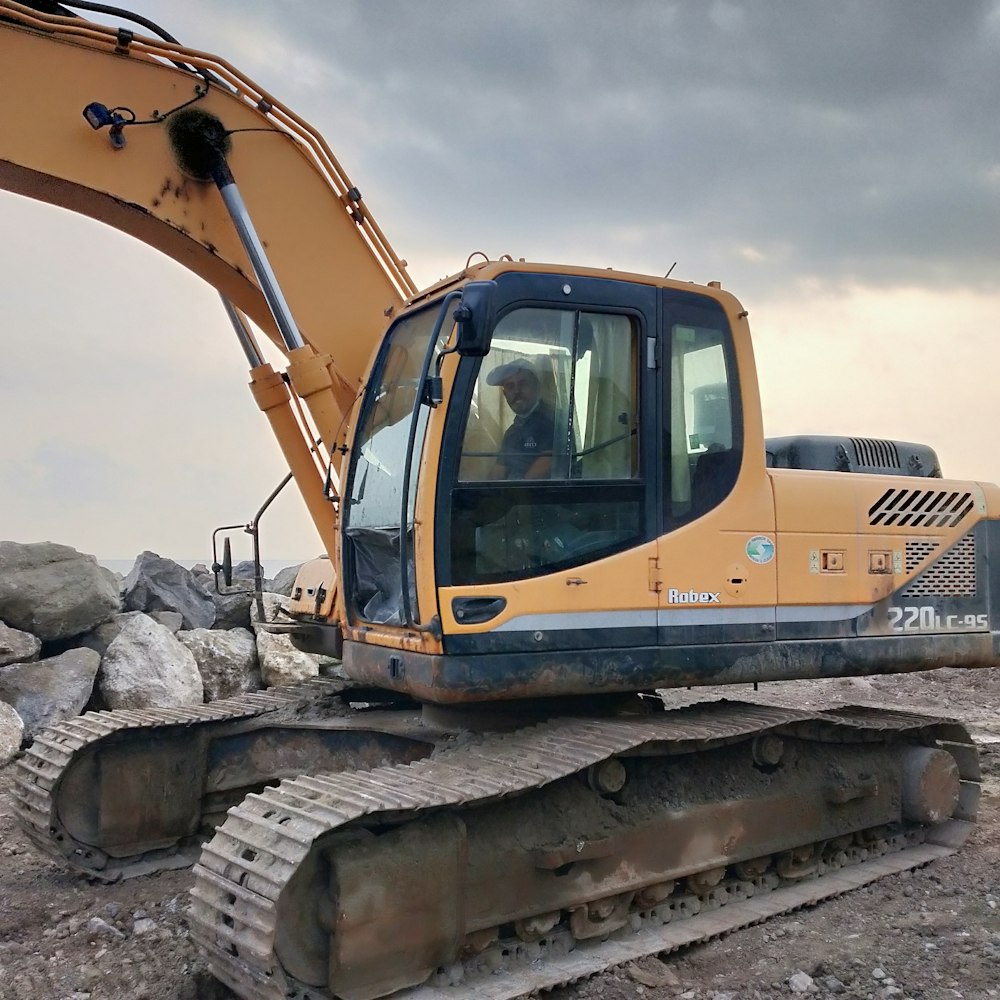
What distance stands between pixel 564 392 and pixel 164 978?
293 cm

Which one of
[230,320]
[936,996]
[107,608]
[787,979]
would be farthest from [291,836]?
[107,608]

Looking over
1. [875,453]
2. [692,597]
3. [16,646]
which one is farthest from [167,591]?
[692,597]

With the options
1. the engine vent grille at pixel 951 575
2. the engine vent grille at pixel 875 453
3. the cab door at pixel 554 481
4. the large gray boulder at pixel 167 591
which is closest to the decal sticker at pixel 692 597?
the cab door at pixel 554 481

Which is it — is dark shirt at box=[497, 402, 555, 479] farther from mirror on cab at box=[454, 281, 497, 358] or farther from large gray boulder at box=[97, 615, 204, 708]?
large gray boulder at box=[97, 615, 204, 708]

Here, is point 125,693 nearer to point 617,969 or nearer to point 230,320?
point 230,320

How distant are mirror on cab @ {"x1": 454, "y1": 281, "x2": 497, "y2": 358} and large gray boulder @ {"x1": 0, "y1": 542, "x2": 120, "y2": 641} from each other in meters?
6.19

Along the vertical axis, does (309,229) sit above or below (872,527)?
above

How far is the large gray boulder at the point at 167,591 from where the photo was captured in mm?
11023

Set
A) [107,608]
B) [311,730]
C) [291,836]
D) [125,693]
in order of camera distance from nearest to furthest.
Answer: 1. [291,836]
2. [311,730]
3. [125,693]
4. [107,608]

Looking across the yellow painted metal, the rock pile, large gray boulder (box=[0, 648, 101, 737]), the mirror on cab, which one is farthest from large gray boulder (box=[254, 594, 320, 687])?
the mirror on cab

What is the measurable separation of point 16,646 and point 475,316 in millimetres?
6132

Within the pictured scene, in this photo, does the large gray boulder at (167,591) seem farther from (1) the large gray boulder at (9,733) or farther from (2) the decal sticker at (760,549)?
(2) the decal sticker at (760,549)

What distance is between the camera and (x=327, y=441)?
5781 mm

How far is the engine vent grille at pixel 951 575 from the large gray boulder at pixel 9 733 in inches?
246
